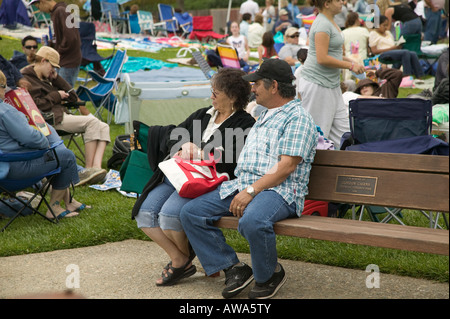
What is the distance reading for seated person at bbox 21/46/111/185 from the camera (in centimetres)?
713

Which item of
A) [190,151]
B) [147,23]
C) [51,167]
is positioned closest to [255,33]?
[147,23]

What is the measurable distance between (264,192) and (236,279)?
1.86 feet

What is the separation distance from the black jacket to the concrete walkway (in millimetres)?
495

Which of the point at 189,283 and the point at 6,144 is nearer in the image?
the point at 189,283

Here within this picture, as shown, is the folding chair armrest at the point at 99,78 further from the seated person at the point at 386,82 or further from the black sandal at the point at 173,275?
the black sandal at the point at 173,275

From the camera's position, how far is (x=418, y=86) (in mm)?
12414

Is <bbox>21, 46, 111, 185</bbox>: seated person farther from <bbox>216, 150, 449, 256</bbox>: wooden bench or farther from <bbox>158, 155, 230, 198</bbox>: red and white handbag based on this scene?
<bbox>216, 150, 449, 256</bbox>: wooden bench

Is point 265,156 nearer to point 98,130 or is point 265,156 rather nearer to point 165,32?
point 98,130

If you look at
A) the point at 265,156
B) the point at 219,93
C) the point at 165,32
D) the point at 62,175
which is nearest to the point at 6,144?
the point at 62,175

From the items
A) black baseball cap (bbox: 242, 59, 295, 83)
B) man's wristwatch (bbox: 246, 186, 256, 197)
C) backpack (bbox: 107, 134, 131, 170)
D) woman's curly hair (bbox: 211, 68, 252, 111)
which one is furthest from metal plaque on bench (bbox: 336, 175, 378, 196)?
backpack (bbox: 107, 134, 131, 170)

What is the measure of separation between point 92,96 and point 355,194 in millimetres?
6592

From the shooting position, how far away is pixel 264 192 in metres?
3.85

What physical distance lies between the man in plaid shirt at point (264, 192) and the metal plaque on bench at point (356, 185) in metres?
0.23

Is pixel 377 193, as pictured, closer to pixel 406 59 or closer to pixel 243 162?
pixel 243 162
